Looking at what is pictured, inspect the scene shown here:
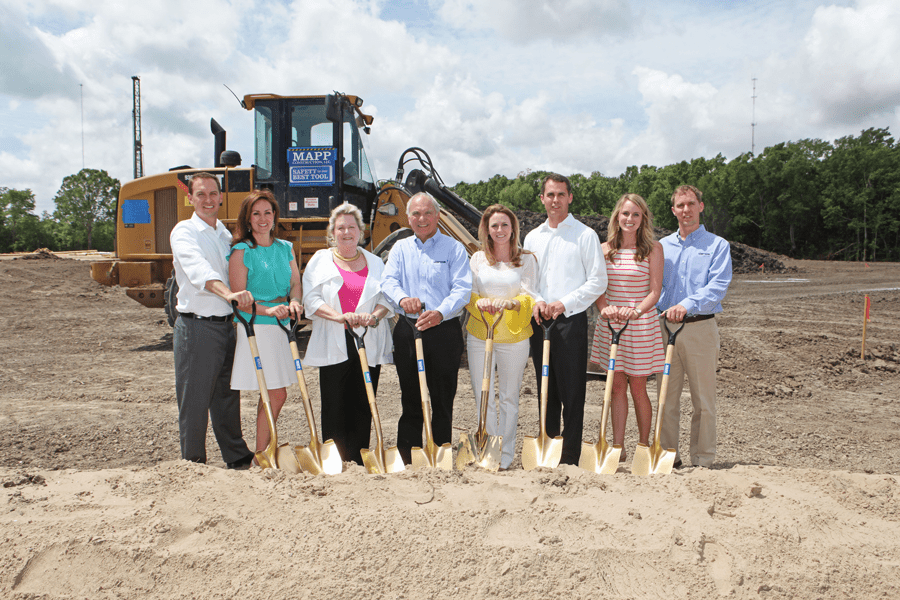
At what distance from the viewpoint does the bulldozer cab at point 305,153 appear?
8.06m

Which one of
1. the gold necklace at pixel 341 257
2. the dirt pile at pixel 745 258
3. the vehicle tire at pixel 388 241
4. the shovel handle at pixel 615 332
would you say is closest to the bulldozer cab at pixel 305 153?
the vehicle tire at pixel 388 241

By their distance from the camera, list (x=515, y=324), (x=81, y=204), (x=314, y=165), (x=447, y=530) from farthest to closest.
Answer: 1. (x=81, y=204)
2. (x=314, y=165)
3. (x=515, y=324)
4. (x=447, y=530)

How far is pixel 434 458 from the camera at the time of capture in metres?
3.93

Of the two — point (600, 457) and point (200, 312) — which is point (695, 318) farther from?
point (200, 312)

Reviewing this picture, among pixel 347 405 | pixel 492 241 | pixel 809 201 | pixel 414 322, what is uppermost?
pixel 809 201

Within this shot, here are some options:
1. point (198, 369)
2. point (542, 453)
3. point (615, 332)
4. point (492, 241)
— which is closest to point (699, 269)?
point (615, 332)

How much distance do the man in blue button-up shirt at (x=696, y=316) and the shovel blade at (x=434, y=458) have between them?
162 centimetres

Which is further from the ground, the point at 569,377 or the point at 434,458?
the point at 569,377

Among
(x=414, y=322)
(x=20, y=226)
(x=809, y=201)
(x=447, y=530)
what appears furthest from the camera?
(x=20, y=226)

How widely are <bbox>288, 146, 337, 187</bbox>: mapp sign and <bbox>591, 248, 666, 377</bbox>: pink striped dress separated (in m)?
4.96

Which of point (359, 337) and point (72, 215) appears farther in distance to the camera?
point (72, 215)

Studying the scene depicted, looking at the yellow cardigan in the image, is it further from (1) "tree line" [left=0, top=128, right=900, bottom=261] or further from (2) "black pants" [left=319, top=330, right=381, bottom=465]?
(1) "tree line" [left=0, top=128, right=900, bottom=261]

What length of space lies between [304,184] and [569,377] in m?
5.39

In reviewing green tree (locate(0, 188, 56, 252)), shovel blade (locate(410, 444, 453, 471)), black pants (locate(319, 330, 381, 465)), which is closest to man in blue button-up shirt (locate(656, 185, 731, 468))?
shovel blade (locate(410, 444, 453, 471))
